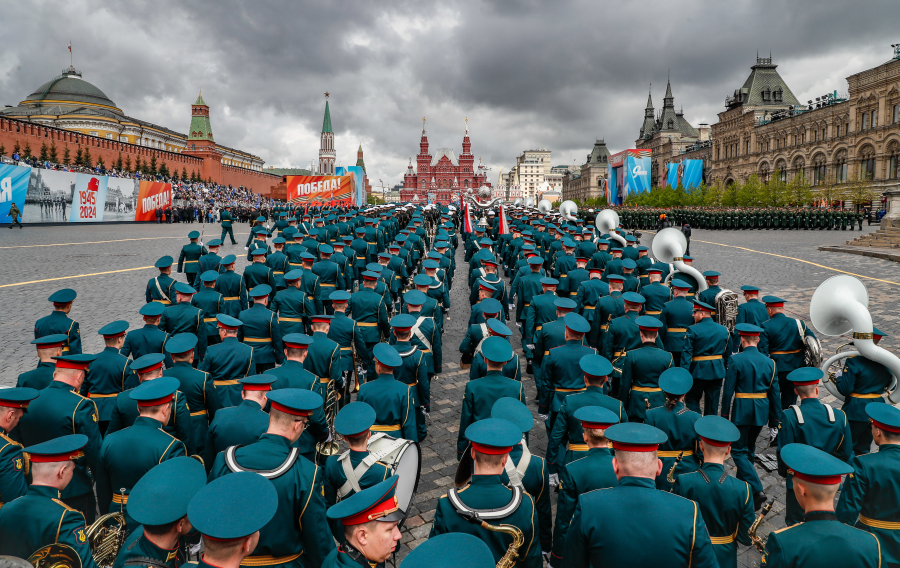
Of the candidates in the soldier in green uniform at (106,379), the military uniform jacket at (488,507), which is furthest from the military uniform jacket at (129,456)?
the military uniform jacket at (488,507)

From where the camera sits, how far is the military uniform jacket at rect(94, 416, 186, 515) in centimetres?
307

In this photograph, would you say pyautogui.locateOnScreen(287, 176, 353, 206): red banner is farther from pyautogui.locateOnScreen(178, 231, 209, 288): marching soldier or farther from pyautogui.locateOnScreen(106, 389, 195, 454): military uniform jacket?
pyautogui.locateOnScreen(106, 389, 195, 454): military uniform jacket

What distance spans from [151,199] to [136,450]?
121 ft

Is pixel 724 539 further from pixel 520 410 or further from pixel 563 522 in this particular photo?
pixel 520 410

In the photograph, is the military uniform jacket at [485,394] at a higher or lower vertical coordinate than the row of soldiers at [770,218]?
lower

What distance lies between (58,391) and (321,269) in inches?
207

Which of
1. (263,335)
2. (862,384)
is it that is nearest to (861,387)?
(862,384)

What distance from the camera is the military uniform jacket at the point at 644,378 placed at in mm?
4730

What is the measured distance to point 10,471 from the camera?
2930mm

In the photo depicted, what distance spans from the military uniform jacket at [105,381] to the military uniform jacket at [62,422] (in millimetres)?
858

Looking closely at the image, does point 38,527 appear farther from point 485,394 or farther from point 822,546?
point 822,546

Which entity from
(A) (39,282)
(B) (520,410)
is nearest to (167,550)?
(B) (520,410)

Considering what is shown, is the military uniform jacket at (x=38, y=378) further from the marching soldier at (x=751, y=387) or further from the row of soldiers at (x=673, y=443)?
the marching soldier at (x=751, y=387)

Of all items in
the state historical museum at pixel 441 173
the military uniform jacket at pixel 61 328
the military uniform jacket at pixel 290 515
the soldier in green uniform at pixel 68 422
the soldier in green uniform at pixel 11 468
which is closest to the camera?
the military uniform jacket at pixel 290 515
